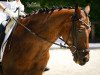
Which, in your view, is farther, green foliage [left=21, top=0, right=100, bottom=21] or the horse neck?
green foliage [left=21, top=0, right=100, bottom=21]

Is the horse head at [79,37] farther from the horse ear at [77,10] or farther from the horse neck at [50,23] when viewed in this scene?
the horse neck at [50,23]

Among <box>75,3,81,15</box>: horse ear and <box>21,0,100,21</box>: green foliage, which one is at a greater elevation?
<box>75,3,81,15</box>: horse ear

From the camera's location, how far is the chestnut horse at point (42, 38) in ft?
18.1

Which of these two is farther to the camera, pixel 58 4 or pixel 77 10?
pixel 58 4

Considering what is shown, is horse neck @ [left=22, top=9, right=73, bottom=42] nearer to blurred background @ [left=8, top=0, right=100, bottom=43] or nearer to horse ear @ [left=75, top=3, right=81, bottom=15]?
horse ear @ [left=75, top=3, right=81, bottom=15]

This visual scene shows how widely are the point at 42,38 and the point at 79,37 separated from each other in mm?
662

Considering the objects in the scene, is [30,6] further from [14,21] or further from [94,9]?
[14,21]

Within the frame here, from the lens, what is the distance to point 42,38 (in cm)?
585

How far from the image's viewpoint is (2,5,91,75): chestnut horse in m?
5.51

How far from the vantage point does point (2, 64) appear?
615cm

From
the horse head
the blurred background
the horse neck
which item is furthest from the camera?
the blurred background

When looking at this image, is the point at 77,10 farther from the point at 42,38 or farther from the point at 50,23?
the point at 42,38

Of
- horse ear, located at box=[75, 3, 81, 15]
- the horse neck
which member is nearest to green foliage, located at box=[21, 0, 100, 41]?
the horse neck

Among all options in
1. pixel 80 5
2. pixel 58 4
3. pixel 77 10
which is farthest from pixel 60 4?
pixel 77 10
